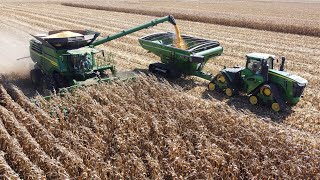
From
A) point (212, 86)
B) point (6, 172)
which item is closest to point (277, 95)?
point (212, 86)

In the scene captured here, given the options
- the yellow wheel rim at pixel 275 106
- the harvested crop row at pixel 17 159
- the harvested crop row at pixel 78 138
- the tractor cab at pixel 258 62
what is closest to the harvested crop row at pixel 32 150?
the harvested crop row at pixel 17 159

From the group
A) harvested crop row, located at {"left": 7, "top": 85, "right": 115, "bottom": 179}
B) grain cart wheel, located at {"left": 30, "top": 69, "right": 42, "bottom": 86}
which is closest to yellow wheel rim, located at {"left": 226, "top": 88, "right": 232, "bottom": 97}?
harvested crop row, located at {"left": 7, "top": 85, "right": 115, "bottom": 179}

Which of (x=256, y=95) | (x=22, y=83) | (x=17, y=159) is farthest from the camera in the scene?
(x=22, y=83)

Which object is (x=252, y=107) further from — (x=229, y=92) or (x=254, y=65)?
(x=254, y=65)

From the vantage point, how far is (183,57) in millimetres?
11898

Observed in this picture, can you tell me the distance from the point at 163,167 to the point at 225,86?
16.7ft

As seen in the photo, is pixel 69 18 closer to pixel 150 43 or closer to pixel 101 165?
pixel 150 43

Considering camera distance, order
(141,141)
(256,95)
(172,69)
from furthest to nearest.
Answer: (172,69), (256,95), (141,141)

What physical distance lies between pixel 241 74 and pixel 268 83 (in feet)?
3.31

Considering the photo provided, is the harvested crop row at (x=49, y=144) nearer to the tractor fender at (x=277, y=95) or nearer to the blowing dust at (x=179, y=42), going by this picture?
the tractor fender at (x=277, y=95)

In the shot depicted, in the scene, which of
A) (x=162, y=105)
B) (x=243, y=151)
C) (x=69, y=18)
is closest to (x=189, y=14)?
(x=69, y=18)

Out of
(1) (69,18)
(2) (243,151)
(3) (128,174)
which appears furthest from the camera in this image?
(1) (69,18)

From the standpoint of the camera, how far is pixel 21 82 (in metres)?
12.5

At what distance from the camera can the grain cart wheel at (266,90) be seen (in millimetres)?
9742
